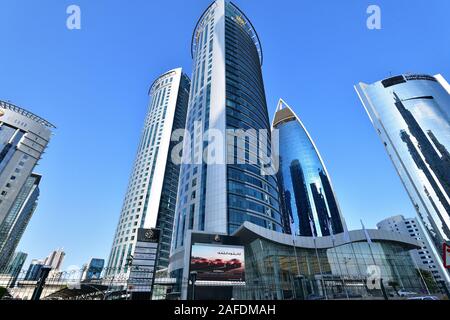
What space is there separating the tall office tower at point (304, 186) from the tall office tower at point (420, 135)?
37.8 metres

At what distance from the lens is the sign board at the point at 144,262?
2903cm

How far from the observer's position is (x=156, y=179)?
9956 centimetres

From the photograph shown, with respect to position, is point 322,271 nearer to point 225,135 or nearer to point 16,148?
point 225,135

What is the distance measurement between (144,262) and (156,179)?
237 ft

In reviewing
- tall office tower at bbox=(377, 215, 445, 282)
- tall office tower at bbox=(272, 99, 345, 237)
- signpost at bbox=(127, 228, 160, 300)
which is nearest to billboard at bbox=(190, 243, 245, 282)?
signpost at bbox=(127, 228, 160, 300)

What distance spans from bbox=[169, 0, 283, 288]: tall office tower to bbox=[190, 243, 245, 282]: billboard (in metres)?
1.91

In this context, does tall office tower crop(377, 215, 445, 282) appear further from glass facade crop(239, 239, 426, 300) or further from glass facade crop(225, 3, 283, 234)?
glass facade crop(225, 3, 283, 234)

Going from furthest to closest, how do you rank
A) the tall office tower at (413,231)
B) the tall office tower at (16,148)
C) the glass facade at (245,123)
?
the tall office tower at (413,231) → the tall office tower at (16,148) → the glass facade at (245,123)

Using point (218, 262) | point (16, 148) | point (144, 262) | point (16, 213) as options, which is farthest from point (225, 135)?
point (16, 213)

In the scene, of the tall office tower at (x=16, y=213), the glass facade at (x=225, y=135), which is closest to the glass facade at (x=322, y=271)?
the glass facade at (x=225, y=135)

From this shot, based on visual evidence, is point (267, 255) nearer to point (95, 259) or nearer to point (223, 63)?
point (223, 63)

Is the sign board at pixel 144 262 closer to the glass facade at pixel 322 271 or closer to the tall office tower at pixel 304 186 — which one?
the glass facade at pixel 322 271
